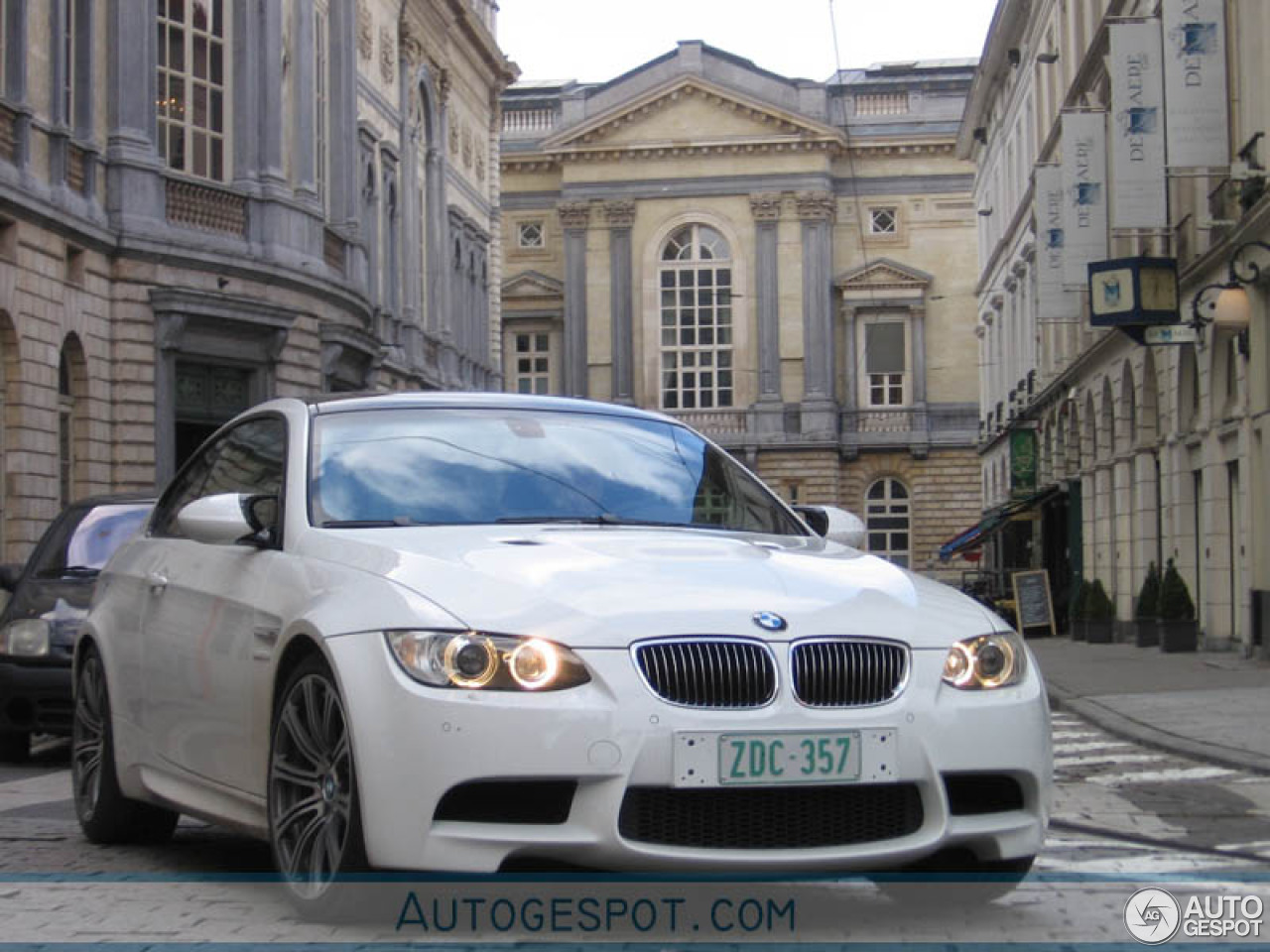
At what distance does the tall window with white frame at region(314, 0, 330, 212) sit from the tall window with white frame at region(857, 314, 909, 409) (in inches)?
1726

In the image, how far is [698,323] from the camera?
78.8 meters

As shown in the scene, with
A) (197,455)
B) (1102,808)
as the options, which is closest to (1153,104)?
(1102,808)

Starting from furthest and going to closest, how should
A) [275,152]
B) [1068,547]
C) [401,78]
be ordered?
[401,78]
[1068,547]
[275,152]

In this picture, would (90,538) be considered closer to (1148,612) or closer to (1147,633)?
(1148,612)

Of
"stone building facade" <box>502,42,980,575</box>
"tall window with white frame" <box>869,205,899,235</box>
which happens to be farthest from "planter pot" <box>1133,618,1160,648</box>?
"tall window with white frame" <box>869,205,899,235</box>

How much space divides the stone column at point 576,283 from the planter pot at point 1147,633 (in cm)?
5020

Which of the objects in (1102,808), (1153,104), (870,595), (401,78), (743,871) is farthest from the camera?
(401,78)

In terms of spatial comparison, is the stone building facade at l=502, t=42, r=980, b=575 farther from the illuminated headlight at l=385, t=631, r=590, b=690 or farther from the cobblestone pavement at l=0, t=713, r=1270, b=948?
the illuminated headlight at l=385, t=631, r=590, b=690

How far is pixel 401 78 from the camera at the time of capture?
45.3 meters

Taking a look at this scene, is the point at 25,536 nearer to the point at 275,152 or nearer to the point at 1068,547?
the point at 275,152

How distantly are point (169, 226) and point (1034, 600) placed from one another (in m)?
16.2

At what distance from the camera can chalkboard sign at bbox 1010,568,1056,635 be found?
121ft

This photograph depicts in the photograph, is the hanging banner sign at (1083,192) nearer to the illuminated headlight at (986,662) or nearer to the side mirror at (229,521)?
the side mirror at (229,521)

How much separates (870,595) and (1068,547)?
37746mm
